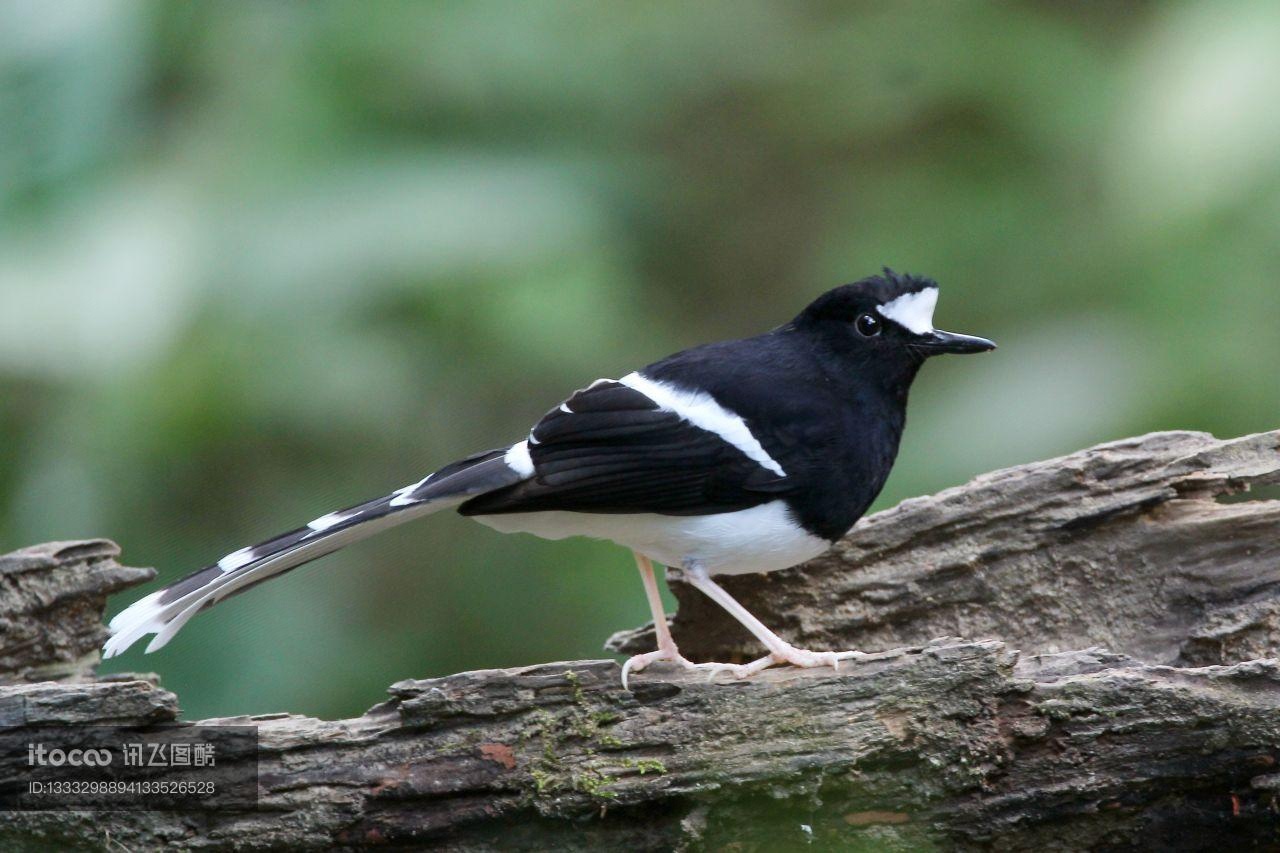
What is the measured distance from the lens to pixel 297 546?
11.7ft

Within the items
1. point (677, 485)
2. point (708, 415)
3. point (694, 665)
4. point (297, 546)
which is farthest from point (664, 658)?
point (297, 546)

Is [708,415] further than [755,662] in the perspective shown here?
Yes

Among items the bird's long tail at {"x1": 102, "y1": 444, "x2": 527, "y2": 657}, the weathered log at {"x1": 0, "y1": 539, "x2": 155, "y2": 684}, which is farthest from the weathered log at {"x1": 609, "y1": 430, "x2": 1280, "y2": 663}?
the weathered log at {"x1": 0, "y1": 539, "x2": 155, "y2": 684}

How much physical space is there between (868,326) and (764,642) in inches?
39.4

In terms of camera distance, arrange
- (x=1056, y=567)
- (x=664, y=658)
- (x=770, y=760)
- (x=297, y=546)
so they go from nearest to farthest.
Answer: (x=770, y=760), (x=297, y=546), (x=664, y=658), (x=1056, y=567)

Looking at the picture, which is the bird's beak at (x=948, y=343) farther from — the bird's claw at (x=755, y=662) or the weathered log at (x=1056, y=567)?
the bird's claw at (x=755, y=662)

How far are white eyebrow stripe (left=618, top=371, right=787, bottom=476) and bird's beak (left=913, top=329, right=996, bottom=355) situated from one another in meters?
0.63

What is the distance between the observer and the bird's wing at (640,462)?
11.8ft

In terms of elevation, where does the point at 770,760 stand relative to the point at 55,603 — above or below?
below

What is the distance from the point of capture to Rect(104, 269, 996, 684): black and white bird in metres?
3.58

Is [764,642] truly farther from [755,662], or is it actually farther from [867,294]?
[867,294]

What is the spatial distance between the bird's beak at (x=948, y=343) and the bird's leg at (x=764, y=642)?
0.92m

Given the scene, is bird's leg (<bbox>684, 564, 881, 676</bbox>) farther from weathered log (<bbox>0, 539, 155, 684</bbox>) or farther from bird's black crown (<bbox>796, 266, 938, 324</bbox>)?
weathered log (<bbox>0, 539, 155, 684</bbox>)

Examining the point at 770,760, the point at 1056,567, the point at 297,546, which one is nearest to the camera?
the point at 770,760
